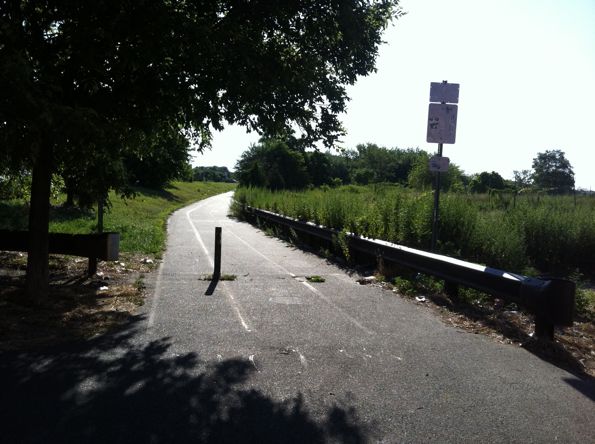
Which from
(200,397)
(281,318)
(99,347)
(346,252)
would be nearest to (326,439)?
(200,397)

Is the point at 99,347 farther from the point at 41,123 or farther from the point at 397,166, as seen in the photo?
the point at 397,166

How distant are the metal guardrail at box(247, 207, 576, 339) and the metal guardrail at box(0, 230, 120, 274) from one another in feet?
17.1

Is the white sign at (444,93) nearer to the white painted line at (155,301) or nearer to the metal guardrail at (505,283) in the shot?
the metal guardrail at (505,283)

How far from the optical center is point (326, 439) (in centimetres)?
376

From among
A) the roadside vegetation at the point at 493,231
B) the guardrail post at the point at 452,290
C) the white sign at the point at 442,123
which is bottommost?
the guardrail post at the point at 452,290

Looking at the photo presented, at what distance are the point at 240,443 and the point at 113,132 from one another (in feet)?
14.2

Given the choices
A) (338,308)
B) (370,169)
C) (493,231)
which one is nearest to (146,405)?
(338,308)

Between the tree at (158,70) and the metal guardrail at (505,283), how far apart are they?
2717mm

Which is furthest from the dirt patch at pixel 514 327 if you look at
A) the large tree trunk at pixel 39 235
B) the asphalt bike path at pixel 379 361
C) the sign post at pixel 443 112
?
the large tree trunk at pixel 39 235

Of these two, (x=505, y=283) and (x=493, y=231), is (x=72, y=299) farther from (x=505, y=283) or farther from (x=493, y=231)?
(x=493, y=231)

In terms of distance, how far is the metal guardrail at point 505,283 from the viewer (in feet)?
20.2

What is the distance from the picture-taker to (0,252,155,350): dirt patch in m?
6.20

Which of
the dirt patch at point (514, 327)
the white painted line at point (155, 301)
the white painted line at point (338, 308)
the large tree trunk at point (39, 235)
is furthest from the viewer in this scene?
the large tree trunk at point (39, 235)

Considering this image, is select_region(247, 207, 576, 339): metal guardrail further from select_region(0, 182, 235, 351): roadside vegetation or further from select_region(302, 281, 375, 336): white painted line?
select_region(0, 182, 235, 351): roadside vegetation
